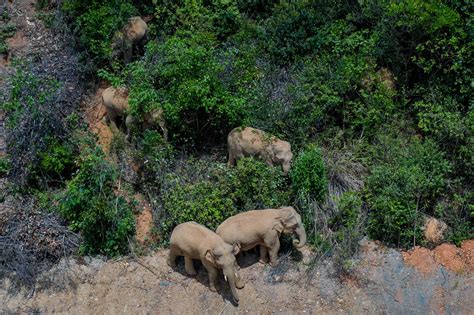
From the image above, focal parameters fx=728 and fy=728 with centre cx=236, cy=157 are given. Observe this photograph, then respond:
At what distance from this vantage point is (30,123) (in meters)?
13.6

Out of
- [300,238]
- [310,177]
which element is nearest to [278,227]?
[300,238]

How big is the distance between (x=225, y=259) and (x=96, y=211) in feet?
8.17

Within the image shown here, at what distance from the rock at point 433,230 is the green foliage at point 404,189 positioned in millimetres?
183

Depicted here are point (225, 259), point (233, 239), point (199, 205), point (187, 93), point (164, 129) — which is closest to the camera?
point (225, 259)

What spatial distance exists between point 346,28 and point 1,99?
7.14 m

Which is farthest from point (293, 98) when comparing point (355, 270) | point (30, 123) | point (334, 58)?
point (30, 123)

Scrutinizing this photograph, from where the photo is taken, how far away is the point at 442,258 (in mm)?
12180

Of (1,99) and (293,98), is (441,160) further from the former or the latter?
(1,99)

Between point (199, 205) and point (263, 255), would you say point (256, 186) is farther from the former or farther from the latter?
point (263, 255)

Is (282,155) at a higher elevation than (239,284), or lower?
higher

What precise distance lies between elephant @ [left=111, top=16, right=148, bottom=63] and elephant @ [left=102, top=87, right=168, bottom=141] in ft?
3.51

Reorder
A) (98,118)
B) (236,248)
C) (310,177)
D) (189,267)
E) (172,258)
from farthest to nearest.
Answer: (98,118)
(310,177)
(172,258)
(189,267)
(236,248)

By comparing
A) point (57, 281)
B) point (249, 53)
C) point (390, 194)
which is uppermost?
point (249, 53)

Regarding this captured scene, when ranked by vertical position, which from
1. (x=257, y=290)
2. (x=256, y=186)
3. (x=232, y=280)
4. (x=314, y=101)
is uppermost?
(x=314, y=101)
